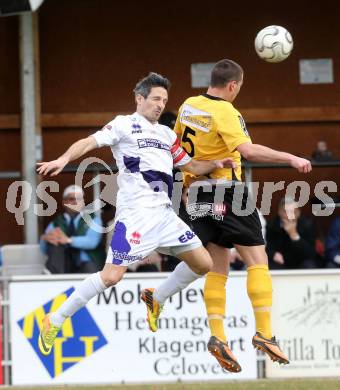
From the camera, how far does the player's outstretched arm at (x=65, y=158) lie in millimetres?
7367

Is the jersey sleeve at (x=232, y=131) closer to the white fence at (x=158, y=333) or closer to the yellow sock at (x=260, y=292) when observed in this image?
the yellow sock at (x=260, y=292)

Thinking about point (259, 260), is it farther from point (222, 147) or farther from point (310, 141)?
point (310, 141)

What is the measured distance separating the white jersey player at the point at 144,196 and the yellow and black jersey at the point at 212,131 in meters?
0.12

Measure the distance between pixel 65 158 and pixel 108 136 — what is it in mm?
618

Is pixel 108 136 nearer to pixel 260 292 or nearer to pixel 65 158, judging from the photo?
pixel 65 158

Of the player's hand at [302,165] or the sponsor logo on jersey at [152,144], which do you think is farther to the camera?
the sponsor logo on jersey at [152,144]

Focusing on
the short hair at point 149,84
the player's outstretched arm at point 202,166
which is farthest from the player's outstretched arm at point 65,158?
the player's outstretched arm at point 202,166

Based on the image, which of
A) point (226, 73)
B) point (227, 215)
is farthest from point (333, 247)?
point (226, 73)

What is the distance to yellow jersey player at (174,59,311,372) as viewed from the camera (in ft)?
27.2

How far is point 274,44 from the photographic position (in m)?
9.16

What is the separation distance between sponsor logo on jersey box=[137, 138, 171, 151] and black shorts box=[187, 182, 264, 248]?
1.41 ft

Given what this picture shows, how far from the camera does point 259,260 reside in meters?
8.39

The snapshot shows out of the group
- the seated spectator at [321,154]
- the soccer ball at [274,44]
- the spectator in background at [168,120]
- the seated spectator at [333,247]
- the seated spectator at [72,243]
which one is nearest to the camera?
the soccer ball at [274,44]

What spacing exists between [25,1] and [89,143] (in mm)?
4067
